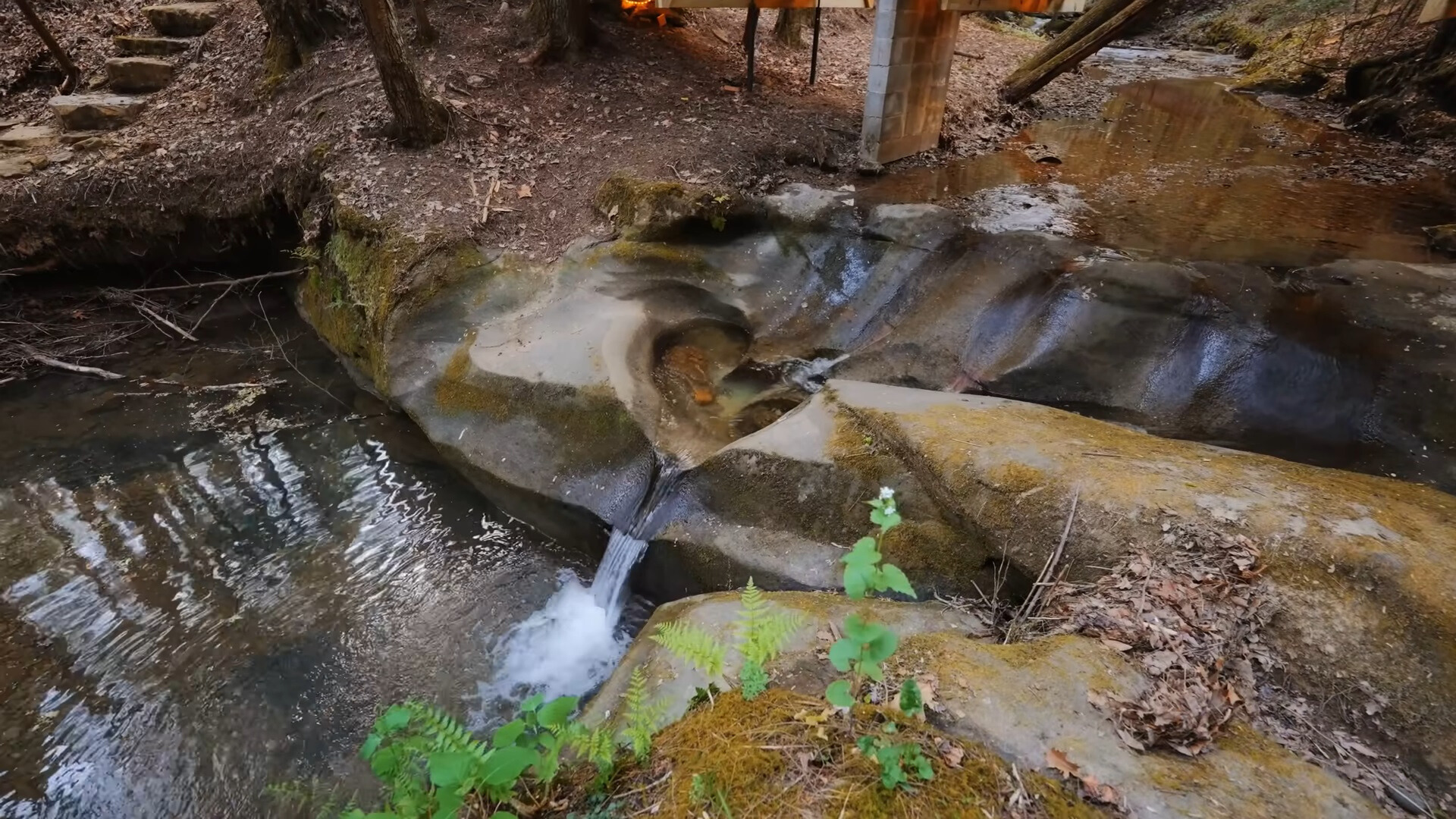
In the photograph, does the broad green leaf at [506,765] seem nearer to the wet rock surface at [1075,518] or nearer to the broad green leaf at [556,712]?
the broad green leaf at [556,712]

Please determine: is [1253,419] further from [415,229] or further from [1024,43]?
[1024,43]

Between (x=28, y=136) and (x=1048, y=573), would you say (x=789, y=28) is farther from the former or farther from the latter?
(x=1048, y=573)

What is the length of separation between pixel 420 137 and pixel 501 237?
2.22 meters

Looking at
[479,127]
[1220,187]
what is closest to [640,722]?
[479,127]

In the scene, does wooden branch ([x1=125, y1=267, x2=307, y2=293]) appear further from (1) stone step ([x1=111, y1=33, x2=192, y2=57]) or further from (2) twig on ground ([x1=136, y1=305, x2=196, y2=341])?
(1) stone step ([x1=111, y1=33, x2=192, y2=57])

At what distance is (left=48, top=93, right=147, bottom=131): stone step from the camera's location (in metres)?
9.82

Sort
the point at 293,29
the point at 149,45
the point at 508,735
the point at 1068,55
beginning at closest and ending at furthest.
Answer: the point at 508,735
the point at 293,29
the point at 149,45
the point at 1068,55

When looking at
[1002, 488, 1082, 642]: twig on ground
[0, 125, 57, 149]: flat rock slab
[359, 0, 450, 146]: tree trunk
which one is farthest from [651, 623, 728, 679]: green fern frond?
[0, 125, 57, 149]: flat rock slab

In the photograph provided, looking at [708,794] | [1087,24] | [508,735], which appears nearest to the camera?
[708,794]

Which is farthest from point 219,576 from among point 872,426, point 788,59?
point 788,59

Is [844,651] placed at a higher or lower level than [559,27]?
lower

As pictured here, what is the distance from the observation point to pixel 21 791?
162 inches

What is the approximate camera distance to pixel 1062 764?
2346mm

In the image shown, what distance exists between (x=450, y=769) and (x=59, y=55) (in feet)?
48.5
